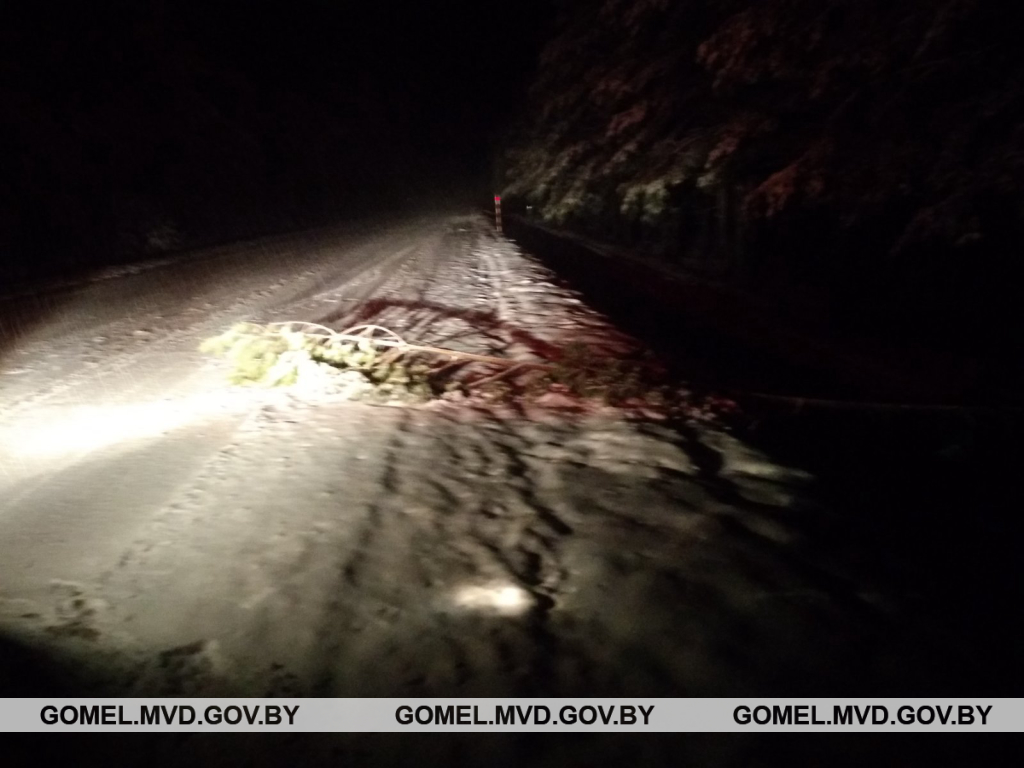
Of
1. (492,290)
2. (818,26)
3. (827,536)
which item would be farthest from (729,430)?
(492,290)

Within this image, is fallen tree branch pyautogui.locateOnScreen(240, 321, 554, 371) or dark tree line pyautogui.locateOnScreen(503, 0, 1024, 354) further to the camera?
fallen tree branch pyautogui.locateOnScreen(240, 321, 554, 371)

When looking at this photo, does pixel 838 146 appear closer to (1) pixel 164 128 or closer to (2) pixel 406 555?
(2) pixel 406 555

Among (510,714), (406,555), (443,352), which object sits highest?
(443,352)

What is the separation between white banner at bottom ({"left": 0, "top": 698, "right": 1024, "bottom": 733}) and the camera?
290cm

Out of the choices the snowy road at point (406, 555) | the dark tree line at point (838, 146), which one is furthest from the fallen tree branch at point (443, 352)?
the dark tree line at point (838, 146)

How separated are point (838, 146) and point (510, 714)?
19.6 ft

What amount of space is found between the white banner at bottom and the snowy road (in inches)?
2.7

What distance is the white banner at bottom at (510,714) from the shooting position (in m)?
2.90

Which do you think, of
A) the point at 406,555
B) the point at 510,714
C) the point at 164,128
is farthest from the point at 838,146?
the point at 164,128

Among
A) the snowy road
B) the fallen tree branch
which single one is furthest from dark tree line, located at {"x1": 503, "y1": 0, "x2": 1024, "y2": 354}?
the fallen tree branch

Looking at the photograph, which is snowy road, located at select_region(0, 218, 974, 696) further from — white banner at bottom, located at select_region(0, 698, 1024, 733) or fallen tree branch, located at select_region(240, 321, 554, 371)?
fallen tree branch, located at select_region(240, 321, 554, 371)

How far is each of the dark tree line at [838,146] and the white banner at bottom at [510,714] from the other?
3.57m

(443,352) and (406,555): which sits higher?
(443,352)

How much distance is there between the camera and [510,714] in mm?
2957
